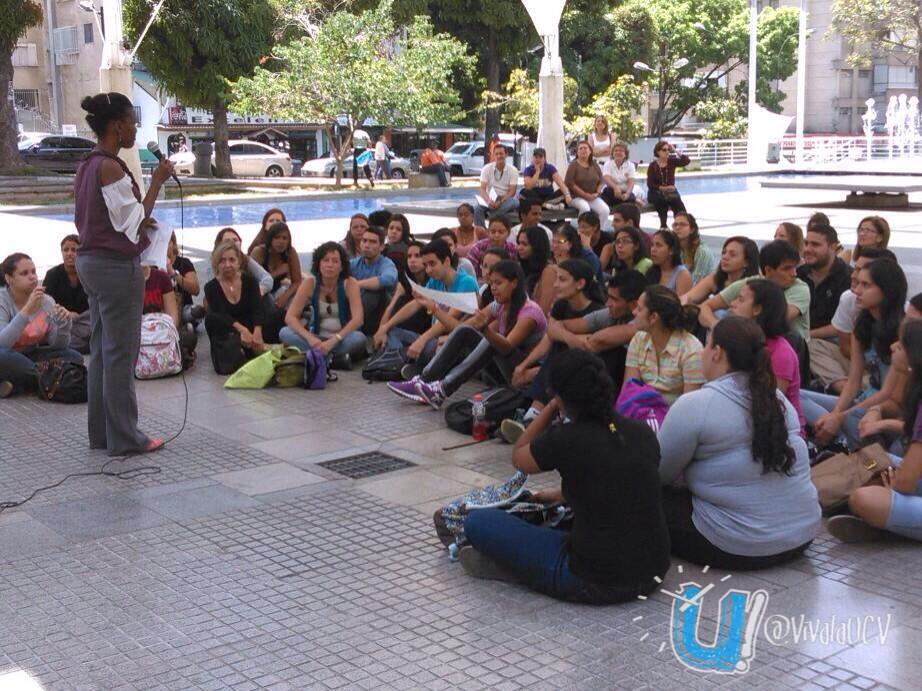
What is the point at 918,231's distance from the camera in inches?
707

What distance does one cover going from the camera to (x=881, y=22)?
57.1m

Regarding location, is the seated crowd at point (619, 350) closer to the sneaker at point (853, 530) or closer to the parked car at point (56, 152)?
the sneaker at point (853, 530)

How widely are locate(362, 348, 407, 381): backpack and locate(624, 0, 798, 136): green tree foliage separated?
42.9 meters

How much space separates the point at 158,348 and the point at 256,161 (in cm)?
3368

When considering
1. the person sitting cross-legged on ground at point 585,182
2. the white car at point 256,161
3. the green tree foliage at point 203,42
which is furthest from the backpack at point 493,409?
the white car at point 256,161

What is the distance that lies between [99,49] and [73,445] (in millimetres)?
50534

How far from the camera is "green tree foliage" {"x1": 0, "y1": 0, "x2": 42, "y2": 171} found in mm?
31328

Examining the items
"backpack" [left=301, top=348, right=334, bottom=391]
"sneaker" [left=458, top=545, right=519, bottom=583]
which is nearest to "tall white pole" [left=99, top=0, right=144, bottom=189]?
"backpack" [left=301, top=348, right=334, bottom=391]

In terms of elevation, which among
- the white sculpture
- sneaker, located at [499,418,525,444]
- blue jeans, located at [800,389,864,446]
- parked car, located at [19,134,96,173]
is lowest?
sneaker, located at [499,418,525,444]

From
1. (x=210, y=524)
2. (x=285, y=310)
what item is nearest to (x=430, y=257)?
(x=285, y=310)

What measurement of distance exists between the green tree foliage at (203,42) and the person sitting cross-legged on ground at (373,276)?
24.9 metres

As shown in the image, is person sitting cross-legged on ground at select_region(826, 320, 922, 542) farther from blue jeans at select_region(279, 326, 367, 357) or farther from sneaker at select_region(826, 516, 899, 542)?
blue jeans at select_region(279, 326, 367, 357)

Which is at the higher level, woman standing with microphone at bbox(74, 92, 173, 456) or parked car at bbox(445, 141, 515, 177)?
parked car at bbox(445, 141, 515, 177)

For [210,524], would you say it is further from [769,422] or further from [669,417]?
[769,422]
